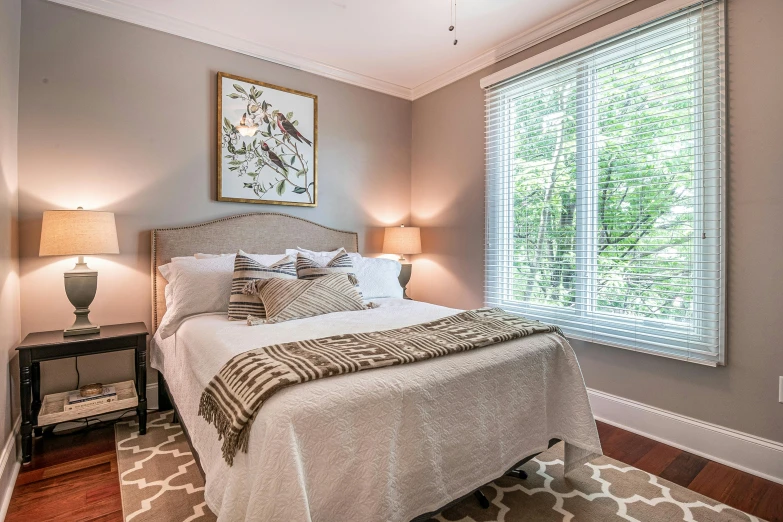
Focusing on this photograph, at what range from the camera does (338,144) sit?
3666 millimetres

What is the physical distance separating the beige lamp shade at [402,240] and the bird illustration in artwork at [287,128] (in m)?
1.13

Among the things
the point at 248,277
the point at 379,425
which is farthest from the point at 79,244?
the point at 379,425

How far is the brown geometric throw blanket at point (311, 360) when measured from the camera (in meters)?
1.20

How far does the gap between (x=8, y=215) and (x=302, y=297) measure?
1597 millimetres

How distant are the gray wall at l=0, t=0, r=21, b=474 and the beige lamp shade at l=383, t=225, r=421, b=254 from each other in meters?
2.59

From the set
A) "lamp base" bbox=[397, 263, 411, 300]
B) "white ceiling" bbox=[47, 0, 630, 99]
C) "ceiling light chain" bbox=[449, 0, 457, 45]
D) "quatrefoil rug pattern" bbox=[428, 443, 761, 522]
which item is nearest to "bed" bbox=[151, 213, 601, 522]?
"quatrefoil rug pattern" bbox=[428, 443, 761, 522]

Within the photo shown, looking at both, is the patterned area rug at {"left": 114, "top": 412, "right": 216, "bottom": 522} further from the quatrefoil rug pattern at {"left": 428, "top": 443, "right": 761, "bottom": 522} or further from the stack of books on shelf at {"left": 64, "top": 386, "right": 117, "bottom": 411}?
the quatrefoil rug pattern at {"left": 428, "top": 443, "right": 761, "bottom": 522}

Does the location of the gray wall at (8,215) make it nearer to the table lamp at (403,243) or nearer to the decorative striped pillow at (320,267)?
the decorative striped pillow at (320,267)

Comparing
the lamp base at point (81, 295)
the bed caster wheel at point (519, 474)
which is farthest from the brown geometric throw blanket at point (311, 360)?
the lamp base at point (81, 295)

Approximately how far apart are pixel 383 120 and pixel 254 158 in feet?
4.58

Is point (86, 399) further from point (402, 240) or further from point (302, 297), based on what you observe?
point (402, 240)

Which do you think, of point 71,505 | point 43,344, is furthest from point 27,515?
point 43,344

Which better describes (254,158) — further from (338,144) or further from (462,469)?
(462,469)

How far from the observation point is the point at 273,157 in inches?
129
